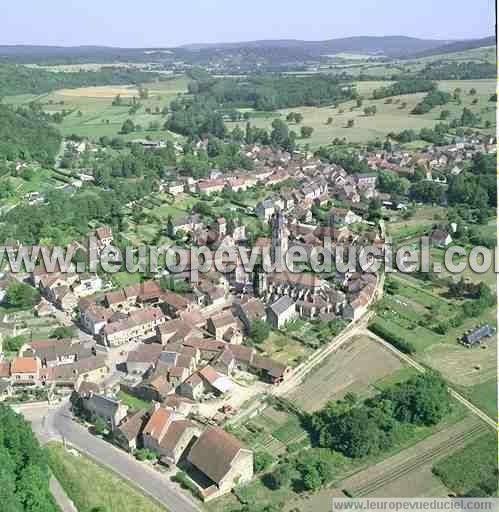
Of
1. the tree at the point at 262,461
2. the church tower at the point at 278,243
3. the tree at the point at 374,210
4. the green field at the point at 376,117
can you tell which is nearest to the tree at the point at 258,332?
the church tower at the point at 278,243

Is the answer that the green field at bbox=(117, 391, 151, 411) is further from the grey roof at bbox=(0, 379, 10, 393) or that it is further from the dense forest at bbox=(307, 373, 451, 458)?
the dense forest at bbox=(307, 373, 451, 458)

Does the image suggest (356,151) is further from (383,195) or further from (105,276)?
(105,276)

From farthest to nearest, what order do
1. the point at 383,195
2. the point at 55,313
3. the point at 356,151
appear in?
1. the point at 356,151
2. the point at 383,195
3. the point at 55,313

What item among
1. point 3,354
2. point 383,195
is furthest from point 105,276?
point 383,195

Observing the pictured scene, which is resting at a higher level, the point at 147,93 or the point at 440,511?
the point at 147,93

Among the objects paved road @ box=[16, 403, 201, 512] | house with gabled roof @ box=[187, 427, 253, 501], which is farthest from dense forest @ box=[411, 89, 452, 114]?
house with gabled roof @ box=[187, 427, 253, 501]

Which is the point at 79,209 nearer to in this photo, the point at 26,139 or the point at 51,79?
the point at 26,139

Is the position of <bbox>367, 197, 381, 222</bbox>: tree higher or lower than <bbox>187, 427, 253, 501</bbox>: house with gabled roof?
higher

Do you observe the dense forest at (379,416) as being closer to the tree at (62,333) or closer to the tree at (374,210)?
the tree at (62,333)
